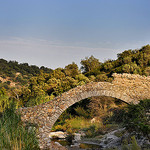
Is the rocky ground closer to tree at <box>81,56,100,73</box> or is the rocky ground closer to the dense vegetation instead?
the dense vegetation

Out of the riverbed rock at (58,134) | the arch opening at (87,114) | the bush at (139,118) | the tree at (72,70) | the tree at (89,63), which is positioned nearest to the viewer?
the bush at (139,118)

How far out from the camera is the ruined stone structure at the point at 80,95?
1098cm

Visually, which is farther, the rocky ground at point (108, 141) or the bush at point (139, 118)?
the rocky ground at point (108, 141)

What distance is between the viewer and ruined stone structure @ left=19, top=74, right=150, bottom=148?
1098 cm

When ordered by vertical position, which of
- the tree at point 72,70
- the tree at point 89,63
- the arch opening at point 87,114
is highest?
the tree at point 89,63

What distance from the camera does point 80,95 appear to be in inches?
450

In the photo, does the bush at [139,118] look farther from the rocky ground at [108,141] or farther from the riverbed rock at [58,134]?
the riverbed rock at [58,134]

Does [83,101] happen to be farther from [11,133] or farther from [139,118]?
[11,133]

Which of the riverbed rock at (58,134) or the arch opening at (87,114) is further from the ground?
the arch opening at (87,114)

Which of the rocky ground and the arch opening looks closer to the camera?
the rocky ground

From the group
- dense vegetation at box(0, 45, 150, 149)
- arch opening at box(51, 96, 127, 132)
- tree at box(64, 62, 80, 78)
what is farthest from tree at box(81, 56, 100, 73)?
arch opening at box(51, 96, 127, 132)

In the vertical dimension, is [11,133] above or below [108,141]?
above

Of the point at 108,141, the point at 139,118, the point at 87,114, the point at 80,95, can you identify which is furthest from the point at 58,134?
the point at 139,118

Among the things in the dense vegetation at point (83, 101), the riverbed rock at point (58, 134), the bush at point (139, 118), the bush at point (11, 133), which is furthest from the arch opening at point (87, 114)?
the bush at point (11, 133)
